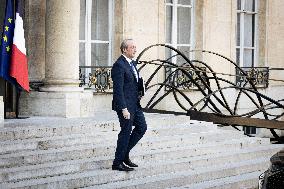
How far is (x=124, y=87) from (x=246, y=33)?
1008 cm

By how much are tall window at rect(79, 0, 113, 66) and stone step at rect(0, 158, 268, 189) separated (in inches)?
209

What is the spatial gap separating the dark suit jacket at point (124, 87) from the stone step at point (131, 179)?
36.7 inches

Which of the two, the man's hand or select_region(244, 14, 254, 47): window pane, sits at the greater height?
select_region(244, 14, 254, 47): window pane

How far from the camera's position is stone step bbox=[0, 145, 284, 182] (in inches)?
285

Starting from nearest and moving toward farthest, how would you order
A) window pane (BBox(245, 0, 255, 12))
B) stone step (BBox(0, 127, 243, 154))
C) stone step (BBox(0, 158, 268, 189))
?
stone step (BBox(0, 158, 268, 189)) → stone step (BBox(0, 127, 243, 154)) → window pane (BBox(245, 0, 255, 12))

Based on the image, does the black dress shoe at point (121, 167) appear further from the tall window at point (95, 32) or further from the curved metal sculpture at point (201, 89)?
the tall window at point (95, 32)

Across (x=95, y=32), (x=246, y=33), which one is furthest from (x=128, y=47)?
(x=246, y=33)

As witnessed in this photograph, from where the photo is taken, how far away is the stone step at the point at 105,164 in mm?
7242

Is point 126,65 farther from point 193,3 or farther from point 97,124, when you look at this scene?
point 193,3

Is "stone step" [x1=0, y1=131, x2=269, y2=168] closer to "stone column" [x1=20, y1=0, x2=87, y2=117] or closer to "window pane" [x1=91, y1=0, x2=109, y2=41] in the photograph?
"stone column" [x1=20, y1=0, x2=87, y2=117]

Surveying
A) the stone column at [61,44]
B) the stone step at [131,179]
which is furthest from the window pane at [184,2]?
the stone step at [131,179]

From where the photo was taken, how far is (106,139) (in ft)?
30.2

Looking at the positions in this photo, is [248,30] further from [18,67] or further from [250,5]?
[18,67]

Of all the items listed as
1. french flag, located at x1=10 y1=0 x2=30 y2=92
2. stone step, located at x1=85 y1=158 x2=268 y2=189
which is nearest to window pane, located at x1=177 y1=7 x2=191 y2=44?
french flag, located at x1=10 y1=0 x2=30 y2=92
